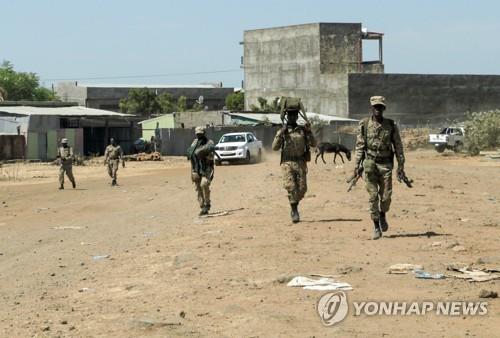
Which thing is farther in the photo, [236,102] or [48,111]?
[236,102]

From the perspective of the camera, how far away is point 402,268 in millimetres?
9898

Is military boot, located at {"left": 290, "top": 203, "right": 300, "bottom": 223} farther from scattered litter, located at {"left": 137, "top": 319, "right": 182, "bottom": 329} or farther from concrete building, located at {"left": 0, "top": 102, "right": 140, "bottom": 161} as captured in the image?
concrete building, located at {"left": 0, "top": 102, "right": 140, "bottom": 161}

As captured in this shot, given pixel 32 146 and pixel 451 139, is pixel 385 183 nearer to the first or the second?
pixel 32 146

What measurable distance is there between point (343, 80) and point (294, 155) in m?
61.9

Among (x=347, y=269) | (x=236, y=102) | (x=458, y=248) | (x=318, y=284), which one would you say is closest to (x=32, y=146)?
(x=458, y=248)

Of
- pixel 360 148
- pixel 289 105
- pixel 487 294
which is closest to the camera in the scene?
pixel 487 294

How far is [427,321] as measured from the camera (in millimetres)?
7566

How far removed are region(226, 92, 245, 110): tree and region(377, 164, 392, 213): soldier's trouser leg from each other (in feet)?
265

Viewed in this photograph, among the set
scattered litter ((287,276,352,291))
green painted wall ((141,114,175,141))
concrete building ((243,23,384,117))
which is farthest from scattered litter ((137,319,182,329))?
concrete building ((243,23,384,117))

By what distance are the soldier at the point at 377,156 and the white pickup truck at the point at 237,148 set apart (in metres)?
31.7

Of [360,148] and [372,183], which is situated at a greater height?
[360,148]

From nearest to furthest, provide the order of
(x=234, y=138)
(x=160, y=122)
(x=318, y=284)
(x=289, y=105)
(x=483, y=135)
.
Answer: (x=318, y=284)
(x=289, y=105)
(x=234, y=138)
(x=483, y=135)
(x=160, y=122)

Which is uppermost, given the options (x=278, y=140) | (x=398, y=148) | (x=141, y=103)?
(x=141, y=103)

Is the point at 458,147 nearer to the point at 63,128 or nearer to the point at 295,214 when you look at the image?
the point at 63,128
